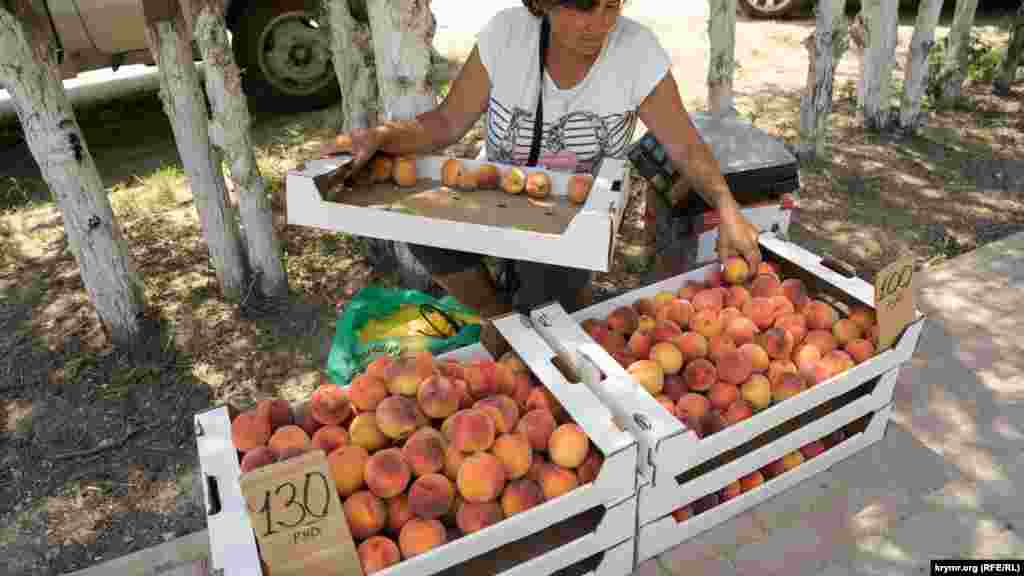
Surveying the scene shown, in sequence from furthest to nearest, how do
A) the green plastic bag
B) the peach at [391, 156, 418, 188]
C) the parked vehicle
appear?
the parked vehicle → the green plastic bag → the peach at [391, 156, 418, 188]

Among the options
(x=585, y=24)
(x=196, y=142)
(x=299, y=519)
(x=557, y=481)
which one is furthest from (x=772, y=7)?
(x=299, y=519)

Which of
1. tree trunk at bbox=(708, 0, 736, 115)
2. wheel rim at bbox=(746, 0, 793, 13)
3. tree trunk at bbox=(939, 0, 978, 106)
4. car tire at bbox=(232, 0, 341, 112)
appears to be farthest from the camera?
wheel rim at bbox=(746, 0, 793, 13)

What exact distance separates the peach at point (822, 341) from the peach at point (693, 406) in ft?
1.33

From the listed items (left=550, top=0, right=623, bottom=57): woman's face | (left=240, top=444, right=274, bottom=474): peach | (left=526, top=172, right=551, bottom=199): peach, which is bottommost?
(left=240, top=444, right=274, bottom=474): peach

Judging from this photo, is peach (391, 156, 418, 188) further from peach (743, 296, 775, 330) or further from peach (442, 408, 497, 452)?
peach (743, 296, 775, 330)

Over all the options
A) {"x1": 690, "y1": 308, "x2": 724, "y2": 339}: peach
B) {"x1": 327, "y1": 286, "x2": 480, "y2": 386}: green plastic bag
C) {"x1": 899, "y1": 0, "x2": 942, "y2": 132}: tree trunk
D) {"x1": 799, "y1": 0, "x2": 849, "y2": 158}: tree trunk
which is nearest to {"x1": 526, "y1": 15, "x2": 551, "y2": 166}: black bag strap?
{"x1": 327, "y1": 286, "x2": 480, "y2": 386}: green plastic bag

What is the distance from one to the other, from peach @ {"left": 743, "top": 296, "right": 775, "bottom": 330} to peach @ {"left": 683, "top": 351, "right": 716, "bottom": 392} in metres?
0.22

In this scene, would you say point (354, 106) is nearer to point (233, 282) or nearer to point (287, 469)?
point (233, 282)

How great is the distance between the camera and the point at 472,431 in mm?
1566

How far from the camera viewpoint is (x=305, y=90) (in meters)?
5.70

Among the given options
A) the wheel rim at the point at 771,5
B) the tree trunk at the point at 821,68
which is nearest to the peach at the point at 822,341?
the tree trunk at the point at 821,68

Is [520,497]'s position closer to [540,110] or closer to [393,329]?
[393,329]

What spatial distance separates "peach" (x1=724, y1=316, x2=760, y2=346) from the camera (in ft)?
6.53

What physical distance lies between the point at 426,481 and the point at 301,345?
6.04 feet
